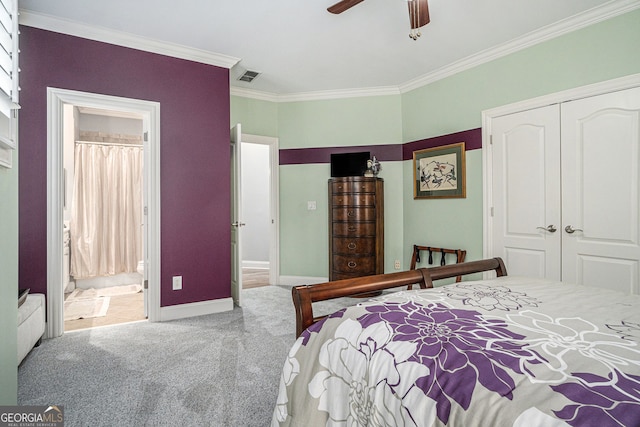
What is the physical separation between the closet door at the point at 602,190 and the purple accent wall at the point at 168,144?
10.6ft

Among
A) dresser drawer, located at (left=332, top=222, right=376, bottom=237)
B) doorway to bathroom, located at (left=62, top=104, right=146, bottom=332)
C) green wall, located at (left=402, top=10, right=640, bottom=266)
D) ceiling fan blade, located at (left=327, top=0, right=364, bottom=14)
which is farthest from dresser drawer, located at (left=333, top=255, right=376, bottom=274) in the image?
ceiling fan blade, located at (left=327, top=0, right=364, bottom=14)

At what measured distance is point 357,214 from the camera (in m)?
4.16

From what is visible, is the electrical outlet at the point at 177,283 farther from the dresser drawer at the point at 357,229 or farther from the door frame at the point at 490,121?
the door frame at the point at 490,121

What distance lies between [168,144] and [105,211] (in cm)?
211

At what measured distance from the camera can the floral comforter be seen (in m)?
0.73

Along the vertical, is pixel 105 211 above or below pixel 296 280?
above

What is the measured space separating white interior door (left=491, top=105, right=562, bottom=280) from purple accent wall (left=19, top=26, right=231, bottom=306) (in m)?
2.82

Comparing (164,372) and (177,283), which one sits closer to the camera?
(164,372)

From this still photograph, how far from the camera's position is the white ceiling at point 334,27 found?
2.65 m

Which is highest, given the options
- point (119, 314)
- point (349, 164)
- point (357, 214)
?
point (349, 164)

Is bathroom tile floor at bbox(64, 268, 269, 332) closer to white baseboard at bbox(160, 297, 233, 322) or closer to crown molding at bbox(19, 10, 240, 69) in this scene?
white baseboard at bbox(160, 297, 233, 322)

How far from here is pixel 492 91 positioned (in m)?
3.46

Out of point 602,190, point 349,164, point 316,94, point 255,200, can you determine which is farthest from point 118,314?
point 602,190

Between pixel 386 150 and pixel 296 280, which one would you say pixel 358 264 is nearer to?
pixel 296 280
